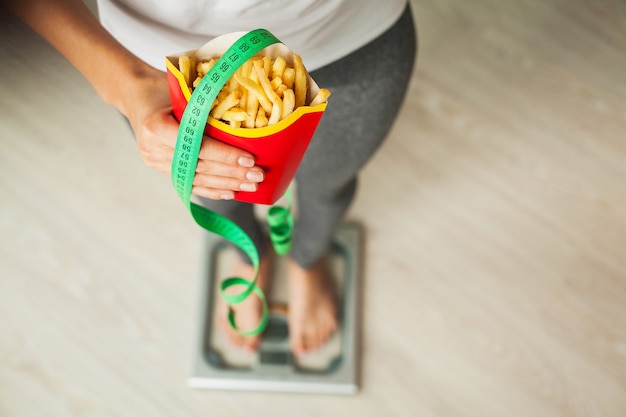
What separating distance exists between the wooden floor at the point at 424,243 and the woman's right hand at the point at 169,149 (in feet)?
2.50

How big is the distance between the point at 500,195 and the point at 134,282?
0.92 meters

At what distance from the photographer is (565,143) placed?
1484mm

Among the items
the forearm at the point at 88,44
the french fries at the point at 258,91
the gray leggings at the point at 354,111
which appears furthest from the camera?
the gray leggings at the point at 354,111

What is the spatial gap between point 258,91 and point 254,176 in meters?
0.11

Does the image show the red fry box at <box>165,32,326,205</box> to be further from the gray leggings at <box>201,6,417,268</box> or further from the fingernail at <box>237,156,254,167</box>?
the gray leggings at <box>201,6,417,268</box>

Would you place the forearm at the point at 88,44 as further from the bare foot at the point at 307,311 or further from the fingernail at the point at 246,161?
the bare foot at the point at 307,311

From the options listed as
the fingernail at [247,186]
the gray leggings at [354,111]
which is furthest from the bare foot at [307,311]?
the fingernail at [247,186]

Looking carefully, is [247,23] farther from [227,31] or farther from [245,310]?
[245,310]

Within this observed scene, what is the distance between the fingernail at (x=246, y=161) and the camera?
580mm

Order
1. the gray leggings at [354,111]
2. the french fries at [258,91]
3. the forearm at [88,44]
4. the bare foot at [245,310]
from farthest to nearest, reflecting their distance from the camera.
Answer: the bare foot at [245,310] < the gray leggings at [354,111] < the forearm at [88,44] < the french fries at [258,91]

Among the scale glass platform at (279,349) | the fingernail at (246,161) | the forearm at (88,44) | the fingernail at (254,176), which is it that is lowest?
the scale glass platform at (279,349)

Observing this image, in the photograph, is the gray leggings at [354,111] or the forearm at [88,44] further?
the gray leggings at [354,111]

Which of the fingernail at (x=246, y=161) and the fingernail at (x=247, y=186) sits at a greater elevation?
the fingernail at (x=246, y=161)

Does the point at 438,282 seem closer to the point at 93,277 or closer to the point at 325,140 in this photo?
the point at 325,140
